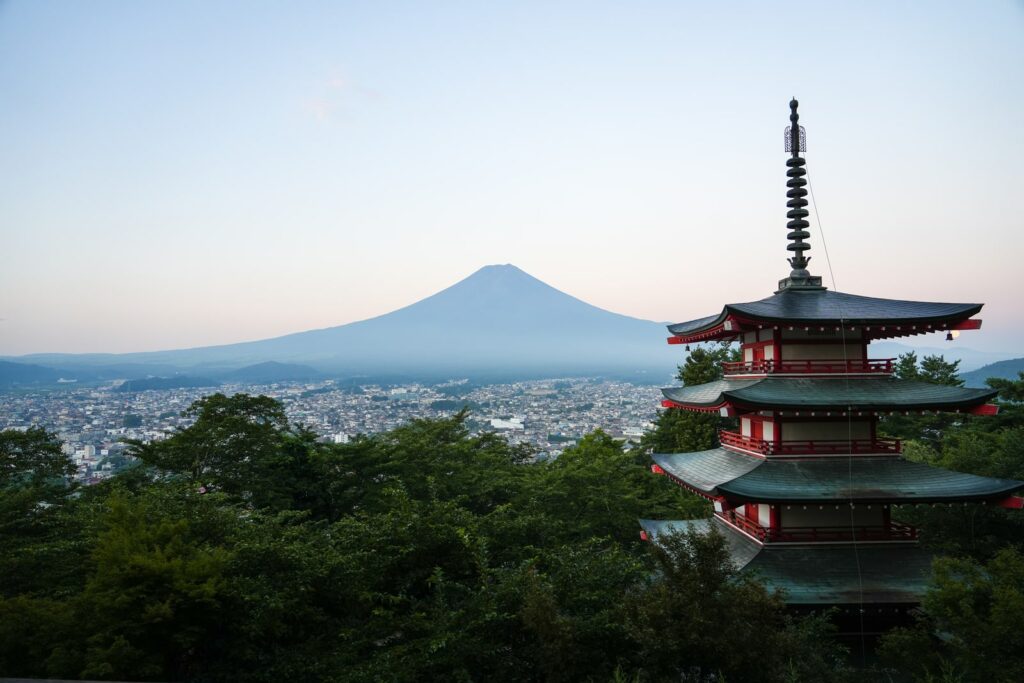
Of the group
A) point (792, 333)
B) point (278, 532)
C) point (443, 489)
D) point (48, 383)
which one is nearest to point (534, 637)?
point (278, 532)

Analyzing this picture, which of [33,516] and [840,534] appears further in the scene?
[33,516]

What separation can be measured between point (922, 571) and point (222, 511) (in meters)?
11.9

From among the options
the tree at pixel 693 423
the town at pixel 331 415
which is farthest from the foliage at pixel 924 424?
the town at pixel 331 415

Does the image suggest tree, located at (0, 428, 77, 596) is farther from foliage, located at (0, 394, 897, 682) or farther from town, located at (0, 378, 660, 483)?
town, located at (0, 378, 660, 483)

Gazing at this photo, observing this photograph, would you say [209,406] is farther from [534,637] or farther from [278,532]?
[534,637]

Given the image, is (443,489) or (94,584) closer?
(94,584)

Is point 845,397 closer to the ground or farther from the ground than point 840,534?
farther from the ground

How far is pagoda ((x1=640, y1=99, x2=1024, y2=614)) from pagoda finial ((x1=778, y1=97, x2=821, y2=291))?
0.55 metres

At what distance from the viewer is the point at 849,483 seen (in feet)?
33.8

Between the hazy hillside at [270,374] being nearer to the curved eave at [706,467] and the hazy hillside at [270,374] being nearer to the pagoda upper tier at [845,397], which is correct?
the curved eave at [706,467]

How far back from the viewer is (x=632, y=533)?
53.3ft

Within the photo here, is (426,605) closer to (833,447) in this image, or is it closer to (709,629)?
(709,629)

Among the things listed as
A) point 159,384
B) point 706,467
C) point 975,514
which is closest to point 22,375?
point 159,384

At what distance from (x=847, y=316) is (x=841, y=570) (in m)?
4.33
